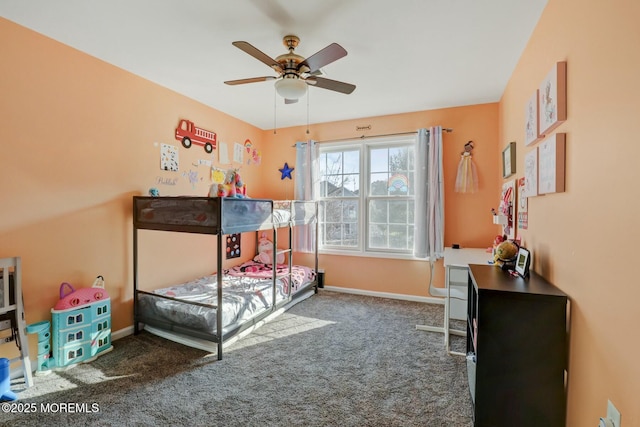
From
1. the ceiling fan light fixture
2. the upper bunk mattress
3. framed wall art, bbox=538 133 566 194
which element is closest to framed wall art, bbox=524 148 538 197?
framed wall art, bbox=538 133 566 194

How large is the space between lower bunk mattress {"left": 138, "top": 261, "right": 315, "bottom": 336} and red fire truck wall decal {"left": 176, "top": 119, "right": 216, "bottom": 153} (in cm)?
160

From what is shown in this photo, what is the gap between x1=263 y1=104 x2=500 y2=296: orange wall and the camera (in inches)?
133

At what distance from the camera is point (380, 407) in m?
1.76

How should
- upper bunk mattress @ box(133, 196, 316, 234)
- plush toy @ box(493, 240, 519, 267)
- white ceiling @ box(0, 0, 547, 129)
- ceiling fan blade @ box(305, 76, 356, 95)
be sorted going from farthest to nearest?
upper bunk mattress @ box(133, 196, 316, 234), ceiling fan blade @ box(305, 76, 356, 95), plush toy @ box(493, 240, 519, 267), white ceiling @ box(0, 0, 547, 129)

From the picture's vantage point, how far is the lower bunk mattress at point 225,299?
245 cm

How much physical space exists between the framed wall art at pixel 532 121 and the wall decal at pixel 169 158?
127 inches

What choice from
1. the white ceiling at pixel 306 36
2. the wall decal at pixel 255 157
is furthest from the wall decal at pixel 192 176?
the wall decal at pixel 255 157

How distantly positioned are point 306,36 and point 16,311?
272 cm

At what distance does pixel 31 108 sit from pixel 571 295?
350cm

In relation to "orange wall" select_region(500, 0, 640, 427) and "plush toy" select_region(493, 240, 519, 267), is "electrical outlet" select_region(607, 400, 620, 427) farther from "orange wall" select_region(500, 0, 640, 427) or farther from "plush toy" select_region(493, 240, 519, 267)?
"plush toy" select_region(493, 240, 519, 267)

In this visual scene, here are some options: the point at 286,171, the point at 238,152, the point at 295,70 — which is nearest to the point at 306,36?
the point at 295,70

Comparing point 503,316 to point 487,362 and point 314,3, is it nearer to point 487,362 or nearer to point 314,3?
point 487,362

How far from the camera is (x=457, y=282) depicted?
253cm

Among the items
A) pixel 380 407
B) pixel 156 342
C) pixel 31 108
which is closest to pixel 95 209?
pixel 31 108
